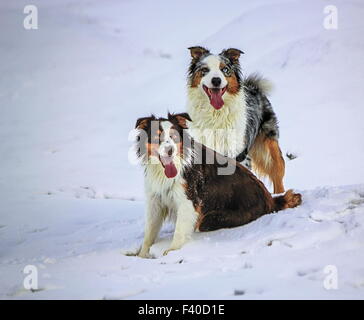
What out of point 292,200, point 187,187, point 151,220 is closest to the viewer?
point 187,187

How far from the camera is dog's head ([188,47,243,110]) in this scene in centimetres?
542

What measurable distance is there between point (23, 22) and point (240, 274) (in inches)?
121

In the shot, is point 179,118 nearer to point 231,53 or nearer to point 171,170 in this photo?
point 171,170

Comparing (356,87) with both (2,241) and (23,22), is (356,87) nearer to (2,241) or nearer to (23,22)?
(23,22)

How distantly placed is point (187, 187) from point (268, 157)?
1695 mm

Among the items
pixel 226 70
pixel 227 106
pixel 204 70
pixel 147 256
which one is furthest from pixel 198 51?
pixel 147 256

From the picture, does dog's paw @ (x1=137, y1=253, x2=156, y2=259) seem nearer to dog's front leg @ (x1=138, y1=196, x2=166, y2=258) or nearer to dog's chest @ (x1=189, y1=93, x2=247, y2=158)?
dog's front leg @ (x1=138, y1=196, x2=166, y2=258)

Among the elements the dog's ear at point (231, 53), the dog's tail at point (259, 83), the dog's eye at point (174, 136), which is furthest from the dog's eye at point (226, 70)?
the dog's eye at point (174, 136)

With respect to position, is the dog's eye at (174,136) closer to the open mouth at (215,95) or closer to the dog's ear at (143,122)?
the dog's ear at (143,122)

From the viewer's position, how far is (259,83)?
20.3 ft

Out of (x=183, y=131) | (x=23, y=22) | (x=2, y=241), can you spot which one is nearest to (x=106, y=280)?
(x=183, y=131)

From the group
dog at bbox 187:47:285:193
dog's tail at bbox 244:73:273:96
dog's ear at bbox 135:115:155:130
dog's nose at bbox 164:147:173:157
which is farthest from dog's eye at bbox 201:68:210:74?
dog's nose at bbox 164:147:173:157

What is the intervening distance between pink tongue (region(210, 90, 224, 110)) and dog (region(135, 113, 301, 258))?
79cm

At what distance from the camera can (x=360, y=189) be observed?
505cm
